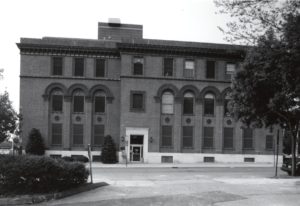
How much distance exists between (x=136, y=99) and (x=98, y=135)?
20.0 feet

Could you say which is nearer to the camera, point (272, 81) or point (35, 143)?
point (272, 81)

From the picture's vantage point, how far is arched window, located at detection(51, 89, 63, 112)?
45.2 metres

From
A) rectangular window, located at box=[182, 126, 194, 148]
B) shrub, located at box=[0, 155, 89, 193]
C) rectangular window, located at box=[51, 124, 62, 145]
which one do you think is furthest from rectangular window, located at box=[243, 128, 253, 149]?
shrub, located at box=[0, 155, 89, 193]

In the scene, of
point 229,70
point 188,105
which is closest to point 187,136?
point 188,105

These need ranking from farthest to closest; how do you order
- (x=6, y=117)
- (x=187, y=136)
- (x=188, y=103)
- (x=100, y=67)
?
1. (x=100, y=67)
2. (x=188, y=103)
3. (x=187, y=136)
4. (x=6, y=117)

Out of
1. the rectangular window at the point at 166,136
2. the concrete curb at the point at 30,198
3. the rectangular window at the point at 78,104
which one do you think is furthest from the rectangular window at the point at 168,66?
the concrete curb at the point at 30,198

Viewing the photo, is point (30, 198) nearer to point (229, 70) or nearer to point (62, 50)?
point (62, 50)

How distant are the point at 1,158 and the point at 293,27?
408 inches

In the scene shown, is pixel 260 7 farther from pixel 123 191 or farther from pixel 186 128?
pixel 186 128

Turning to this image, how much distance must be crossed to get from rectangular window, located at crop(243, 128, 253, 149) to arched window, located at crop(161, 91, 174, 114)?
881cm

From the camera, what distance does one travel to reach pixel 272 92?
23.8m

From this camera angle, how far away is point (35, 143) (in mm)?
42875

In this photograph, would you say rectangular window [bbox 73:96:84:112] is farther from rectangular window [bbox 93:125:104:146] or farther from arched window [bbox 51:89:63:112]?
rectangular window [bbox 93:125:104:146]

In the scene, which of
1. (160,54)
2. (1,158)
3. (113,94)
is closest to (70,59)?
(113,94)
